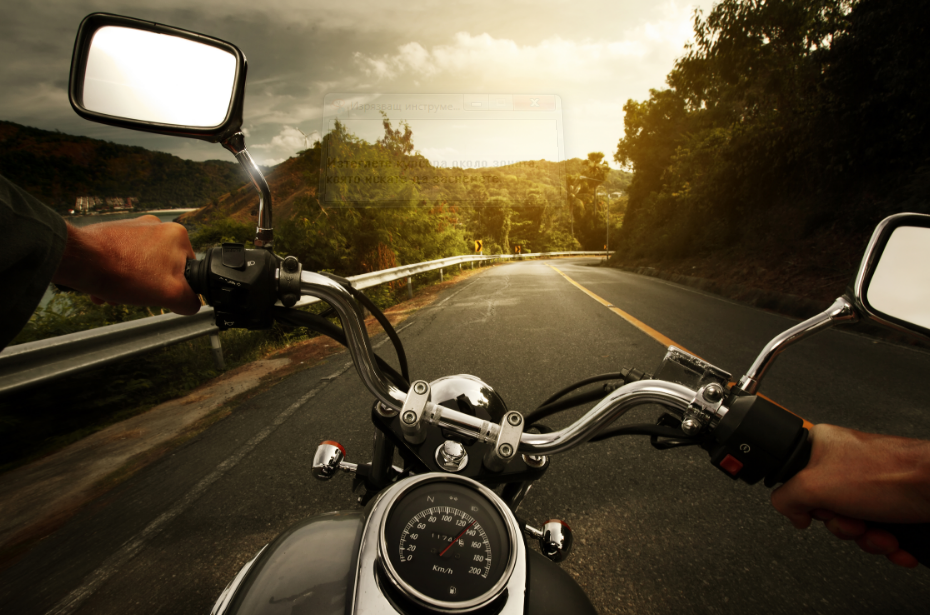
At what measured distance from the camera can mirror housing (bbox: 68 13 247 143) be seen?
3.71 feet

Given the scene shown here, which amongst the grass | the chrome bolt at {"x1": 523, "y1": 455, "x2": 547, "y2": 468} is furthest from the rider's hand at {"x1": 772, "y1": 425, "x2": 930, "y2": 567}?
the grass

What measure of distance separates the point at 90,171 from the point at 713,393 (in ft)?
55.1

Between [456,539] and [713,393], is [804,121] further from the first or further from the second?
[456,539]

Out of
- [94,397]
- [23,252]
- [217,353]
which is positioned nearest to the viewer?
[23,252]

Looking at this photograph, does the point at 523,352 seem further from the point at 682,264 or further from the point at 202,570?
the point at 682,264

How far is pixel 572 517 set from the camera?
2057 mm

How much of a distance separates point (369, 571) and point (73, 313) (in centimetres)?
557

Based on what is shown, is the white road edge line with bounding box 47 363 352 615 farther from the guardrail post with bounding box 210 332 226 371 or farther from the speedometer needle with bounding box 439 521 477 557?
the guardrail post with bounding box 210 332 226 371

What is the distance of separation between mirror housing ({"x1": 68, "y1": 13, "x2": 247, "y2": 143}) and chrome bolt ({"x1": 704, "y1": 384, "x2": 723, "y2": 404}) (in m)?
1.32

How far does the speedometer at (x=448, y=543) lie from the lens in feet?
2.11

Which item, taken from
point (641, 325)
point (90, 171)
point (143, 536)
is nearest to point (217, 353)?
point (143, 536)

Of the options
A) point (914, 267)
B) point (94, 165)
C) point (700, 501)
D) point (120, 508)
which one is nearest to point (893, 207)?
point (700, 501)

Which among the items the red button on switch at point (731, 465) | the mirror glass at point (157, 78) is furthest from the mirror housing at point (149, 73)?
the red button on switch at point (731, 465)

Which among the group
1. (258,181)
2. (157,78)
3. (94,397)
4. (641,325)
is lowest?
(641,325)
